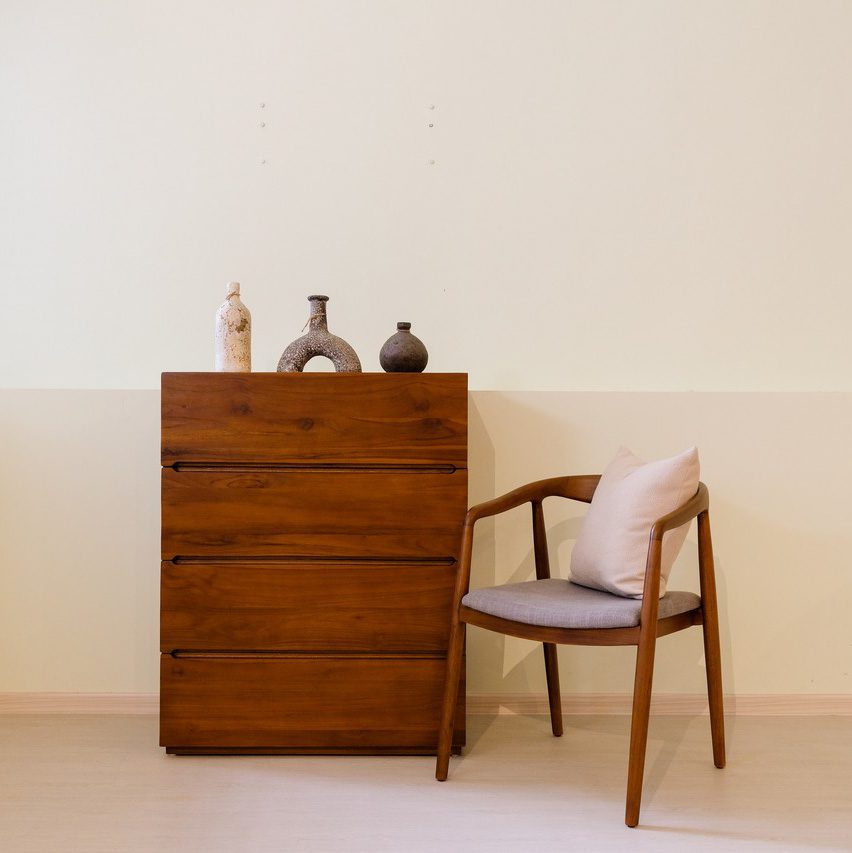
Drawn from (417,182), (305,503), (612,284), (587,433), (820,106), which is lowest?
(305,503)

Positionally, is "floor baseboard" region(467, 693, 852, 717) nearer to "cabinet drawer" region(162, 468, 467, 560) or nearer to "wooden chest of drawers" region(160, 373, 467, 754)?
"wooden chest of drawers" region(160, 373, 467, 754)

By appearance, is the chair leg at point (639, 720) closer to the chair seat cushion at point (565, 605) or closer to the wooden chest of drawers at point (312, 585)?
the chair seat cushion at point (565, 605)

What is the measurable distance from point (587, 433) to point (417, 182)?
1.00 m

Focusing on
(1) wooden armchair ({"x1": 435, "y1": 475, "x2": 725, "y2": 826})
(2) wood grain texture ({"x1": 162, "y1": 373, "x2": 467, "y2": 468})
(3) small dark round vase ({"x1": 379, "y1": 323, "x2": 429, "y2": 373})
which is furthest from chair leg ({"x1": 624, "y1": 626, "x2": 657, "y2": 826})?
(3) small dark round vase ({"x1": 379, "y1": 323, "x2": 429, "y2": 373})

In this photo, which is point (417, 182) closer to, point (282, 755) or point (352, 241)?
point (352, 241)

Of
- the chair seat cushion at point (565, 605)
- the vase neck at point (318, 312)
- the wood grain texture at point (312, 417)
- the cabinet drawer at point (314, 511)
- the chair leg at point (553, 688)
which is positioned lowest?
the chair leg at point (553, 688)

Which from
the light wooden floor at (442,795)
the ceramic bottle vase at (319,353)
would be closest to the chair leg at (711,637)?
the light wooden floor at (442,795)

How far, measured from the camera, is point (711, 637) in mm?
2322

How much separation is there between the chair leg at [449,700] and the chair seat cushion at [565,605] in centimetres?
9

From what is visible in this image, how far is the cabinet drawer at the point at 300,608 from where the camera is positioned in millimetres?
2422

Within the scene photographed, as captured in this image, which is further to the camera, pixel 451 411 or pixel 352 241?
pixel 352 241

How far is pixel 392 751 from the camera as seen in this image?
2.44 meters

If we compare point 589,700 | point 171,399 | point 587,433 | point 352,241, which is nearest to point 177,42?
point 352,241

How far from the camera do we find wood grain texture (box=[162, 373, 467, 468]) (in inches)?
94.6
